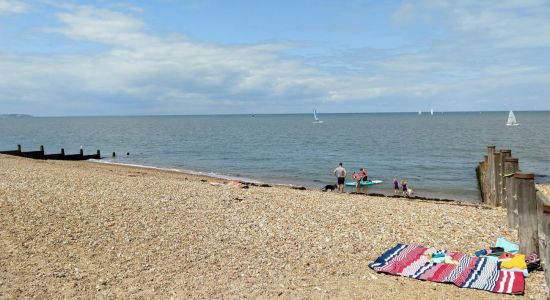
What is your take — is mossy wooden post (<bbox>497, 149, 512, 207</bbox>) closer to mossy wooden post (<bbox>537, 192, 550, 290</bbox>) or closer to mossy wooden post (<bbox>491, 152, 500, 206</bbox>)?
mossy wooden post (<bbox>491, 152, 500, 206</bbox>)

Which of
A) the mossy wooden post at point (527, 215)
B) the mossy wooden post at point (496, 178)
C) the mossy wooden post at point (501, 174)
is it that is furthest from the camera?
the mossy wooden post at point (496, 178)

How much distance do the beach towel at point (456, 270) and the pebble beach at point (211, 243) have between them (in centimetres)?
23

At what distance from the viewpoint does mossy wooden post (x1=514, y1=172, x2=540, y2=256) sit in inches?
388

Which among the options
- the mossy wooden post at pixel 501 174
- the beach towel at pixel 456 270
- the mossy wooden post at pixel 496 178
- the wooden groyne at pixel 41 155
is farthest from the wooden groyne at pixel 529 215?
the wooden groyne at pixel 41 155

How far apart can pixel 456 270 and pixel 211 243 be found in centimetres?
544

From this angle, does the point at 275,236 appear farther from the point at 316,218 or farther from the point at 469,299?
the point at 469,299

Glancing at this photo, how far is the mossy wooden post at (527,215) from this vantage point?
388 inches

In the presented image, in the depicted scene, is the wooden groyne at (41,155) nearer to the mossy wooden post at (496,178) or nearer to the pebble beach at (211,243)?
the pebble beach at (211,243)

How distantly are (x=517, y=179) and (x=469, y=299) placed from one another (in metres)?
3.35

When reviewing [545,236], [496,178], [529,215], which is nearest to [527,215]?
[529,215]

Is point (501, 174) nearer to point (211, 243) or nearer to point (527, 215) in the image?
point (527, 215)

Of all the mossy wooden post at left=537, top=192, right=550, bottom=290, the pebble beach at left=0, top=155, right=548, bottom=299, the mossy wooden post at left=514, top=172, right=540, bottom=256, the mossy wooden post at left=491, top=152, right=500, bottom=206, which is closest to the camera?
the mossy wooden post at left=537, top=192, right=550, bottom=290

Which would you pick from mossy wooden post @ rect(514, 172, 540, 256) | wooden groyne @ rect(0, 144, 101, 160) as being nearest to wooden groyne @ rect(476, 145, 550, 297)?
mossy wooden post @ rect(514, 172, 540, 256)

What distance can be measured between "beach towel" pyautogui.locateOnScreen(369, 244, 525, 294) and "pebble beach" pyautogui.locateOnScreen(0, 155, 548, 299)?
0.23m
